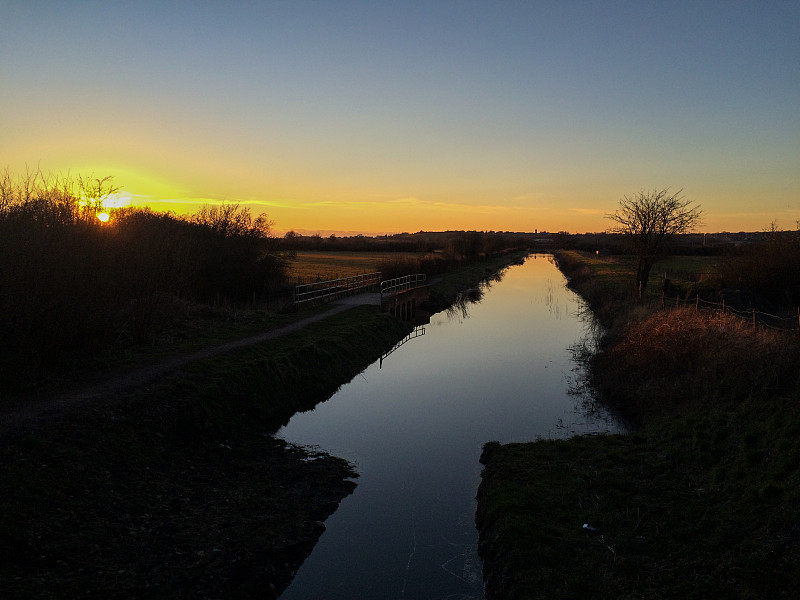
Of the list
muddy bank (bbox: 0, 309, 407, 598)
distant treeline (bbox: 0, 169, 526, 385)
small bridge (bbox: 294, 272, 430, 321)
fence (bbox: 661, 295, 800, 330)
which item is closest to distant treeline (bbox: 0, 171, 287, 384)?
distant treeline (bbox: 0, 169, 526, 385)

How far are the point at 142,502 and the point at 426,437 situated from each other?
6.54 meters

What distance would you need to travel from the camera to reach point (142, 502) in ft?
27.7

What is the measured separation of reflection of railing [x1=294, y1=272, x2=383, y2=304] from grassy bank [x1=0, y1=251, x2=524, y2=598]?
12.5m

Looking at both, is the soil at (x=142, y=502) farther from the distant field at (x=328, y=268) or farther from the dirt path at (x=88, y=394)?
the distant field at (x=328, y=268)

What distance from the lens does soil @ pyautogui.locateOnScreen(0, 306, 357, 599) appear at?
21.6 ft

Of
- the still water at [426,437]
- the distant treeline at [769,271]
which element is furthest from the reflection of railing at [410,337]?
the distant treeline at [769,271]

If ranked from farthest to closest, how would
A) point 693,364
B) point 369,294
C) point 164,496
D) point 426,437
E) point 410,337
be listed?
point 369,294, point 410,337, point 693,364, point 426,437, point 164,496

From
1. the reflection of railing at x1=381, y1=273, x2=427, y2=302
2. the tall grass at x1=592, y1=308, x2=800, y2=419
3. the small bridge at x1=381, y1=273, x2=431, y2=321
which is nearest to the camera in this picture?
the tall grass at x1=592, y1=308, x2=800, y2=419

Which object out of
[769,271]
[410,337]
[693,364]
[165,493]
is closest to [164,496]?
[165,493]

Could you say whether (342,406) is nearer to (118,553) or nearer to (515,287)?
(118,553)

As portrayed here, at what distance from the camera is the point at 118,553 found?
7.06 m

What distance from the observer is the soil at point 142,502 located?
260 inches

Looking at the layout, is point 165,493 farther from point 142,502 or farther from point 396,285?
point 396,285

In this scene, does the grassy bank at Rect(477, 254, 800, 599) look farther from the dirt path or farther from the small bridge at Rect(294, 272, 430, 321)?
the small bridge at Rect(294, 272, 430, 321)
